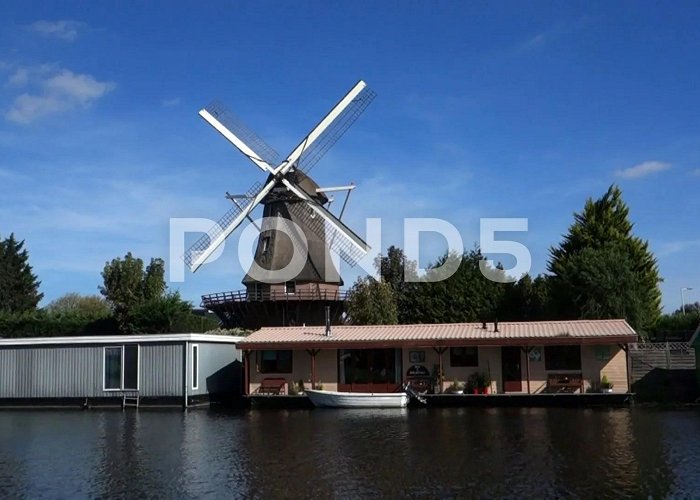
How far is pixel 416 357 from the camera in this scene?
3225 centimetres

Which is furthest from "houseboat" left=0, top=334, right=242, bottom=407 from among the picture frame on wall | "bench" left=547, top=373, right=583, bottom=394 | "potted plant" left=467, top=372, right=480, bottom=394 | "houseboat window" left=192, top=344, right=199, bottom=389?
"bench" left=547, top=373, right=583, bottom=394

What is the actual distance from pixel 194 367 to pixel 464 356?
11.5m

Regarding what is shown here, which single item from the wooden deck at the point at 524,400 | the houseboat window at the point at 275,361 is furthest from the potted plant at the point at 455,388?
the houseboat window at the point at 275,361

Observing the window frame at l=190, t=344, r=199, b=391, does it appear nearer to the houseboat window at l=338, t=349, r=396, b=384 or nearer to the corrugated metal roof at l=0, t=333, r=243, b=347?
the corrugated metal roof at l=0, t=333, r=243, b=347

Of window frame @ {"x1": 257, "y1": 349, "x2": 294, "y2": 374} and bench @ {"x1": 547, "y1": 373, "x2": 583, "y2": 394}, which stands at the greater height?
window frame @ {"x1": 257, "y1": 349, "x2": 294, "y2": 374}

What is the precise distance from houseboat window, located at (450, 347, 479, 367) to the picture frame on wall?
1.26m

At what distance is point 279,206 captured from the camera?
4631cm

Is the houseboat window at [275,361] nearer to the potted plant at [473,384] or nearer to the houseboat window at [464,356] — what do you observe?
the houseboat window at [464,356]

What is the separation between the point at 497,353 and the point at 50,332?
30.1 metres

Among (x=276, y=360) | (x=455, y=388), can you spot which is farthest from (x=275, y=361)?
(x=455, y=388)

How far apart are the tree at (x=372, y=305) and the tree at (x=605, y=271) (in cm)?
1014

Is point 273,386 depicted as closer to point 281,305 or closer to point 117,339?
point 117,339

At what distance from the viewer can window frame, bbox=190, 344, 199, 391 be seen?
32.0 metres

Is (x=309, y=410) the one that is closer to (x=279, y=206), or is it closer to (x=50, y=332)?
(x=279, y=206)
